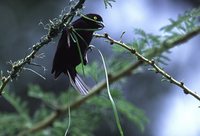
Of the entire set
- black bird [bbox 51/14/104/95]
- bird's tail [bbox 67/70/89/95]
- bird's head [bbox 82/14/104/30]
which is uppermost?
bird's head [bbox 82/14/104/30]

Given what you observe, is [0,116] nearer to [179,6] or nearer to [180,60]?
[180,60]

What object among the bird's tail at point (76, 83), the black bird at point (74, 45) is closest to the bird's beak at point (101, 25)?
the black bird at point (74, 45)

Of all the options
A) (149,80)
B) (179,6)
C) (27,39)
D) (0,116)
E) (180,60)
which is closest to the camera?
(0,116)

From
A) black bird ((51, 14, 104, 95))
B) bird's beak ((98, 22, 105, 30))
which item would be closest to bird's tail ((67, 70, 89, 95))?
black bird ((51, 14, 104, 95))

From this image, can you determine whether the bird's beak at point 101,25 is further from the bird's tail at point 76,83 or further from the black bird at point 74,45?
the bird's tail at point 76,83

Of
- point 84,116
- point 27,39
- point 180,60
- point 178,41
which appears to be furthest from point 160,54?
point 180,60

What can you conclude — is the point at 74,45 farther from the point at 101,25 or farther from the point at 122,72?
the point at 122,72

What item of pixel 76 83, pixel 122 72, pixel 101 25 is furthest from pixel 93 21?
pixel 122 72

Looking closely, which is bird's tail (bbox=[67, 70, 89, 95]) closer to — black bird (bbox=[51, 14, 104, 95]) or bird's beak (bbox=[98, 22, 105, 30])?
black bird (bbox=[51, 14, 104, 95])
